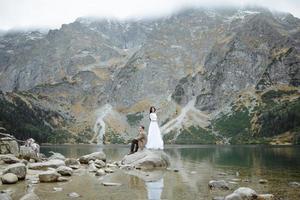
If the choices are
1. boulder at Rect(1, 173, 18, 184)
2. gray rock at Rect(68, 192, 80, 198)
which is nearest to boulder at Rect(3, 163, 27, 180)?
boulder at Rect(1, 173, 18, 184)

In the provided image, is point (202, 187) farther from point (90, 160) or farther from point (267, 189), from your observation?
point (90, 160)

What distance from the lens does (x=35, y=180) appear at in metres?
26.2

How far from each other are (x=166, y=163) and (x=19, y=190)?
19.5 m

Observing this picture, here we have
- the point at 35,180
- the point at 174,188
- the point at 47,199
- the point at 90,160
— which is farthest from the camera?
the point at 90,160

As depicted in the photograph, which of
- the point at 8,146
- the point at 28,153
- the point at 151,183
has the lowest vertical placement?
the point at 151,183

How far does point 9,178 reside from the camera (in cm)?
2494

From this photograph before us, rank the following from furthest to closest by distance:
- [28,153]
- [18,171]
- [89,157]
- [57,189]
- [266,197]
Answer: [89,157], [28,153], [18,171], [57,189], [266,197]

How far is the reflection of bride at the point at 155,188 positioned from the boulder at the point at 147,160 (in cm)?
838

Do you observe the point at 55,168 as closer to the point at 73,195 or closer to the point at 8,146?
the point at 73,195

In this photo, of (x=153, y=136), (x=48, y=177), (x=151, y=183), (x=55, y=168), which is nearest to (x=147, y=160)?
(x=153, y=136)

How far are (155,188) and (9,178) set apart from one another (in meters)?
9.33

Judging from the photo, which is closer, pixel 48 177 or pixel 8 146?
pixel 48 177

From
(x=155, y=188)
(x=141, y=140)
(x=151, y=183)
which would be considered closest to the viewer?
(x=155, y=188)

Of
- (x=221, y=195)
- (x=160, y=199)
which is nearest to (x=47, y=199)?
(x=160, y=199)
